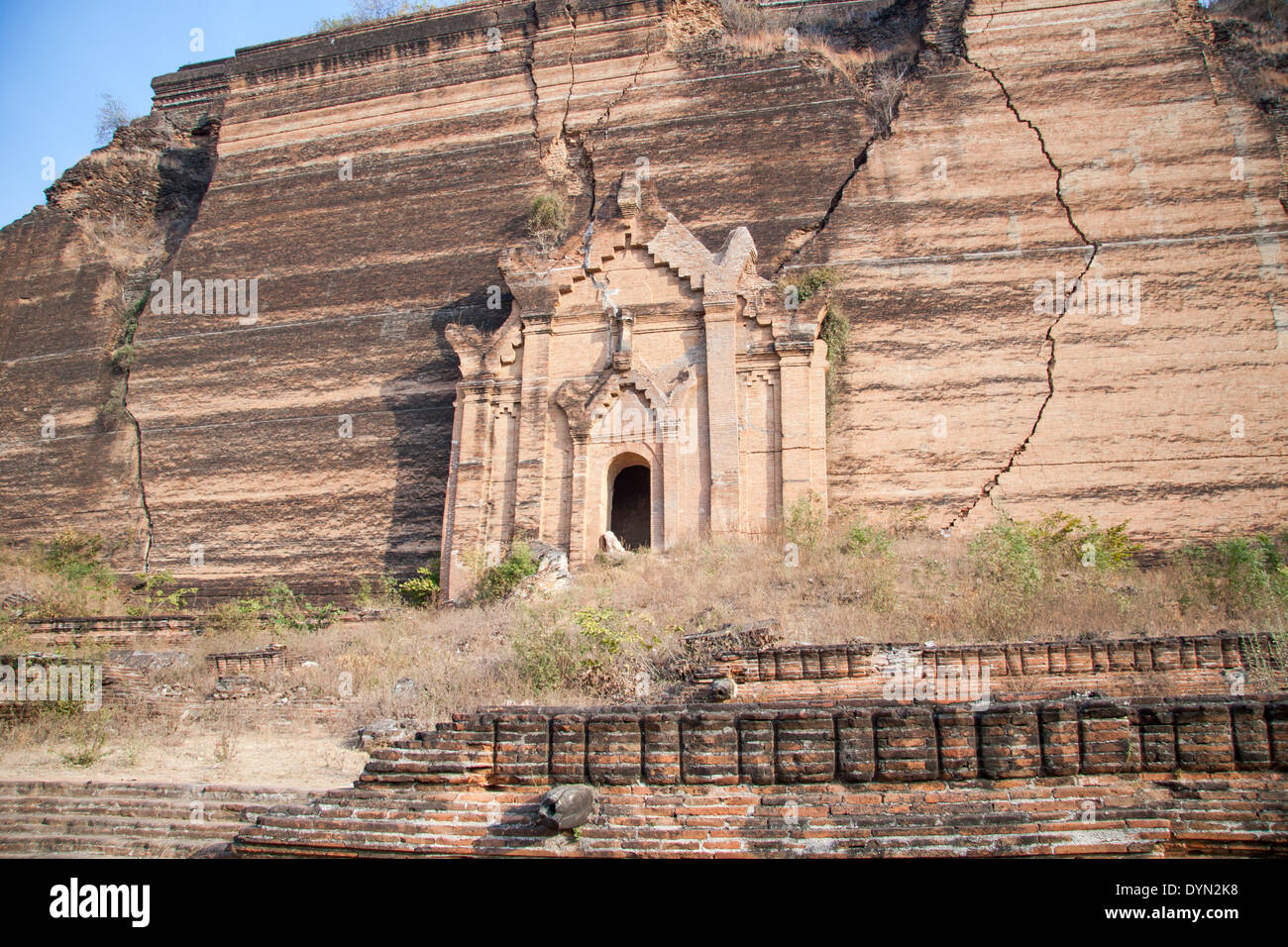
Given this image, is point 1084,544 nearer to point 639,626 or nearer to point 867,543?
point 867,543

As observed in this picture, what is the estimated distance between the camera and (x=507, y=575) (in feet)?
42.7

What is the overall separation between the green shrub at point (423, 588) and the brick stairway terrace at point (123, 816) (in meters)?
7.15

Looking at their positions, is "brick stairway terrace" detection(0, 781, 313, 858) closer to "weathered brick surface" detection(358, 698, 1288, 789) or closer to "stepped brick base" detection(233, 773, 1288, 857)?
"stepped brick base" detection(233, 773, 1288, 857)

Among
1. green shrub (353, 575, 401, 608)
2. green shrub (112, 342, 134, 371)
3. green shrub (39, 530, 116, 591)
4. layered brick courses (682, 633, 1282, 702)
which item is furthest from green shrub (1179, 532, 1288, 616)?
green shrub (112, 342, 134, 371)

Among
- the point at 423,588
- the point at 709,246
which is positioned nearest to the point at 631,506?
Answer: the point at 423,588

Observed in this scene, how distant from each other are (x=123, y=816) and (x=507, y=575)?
677 centimetres

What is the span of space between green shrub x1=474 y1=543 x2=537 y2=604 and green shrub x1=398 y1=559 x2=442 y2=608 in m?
1.08

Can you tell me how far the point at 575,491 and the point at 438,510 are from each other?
2888mm

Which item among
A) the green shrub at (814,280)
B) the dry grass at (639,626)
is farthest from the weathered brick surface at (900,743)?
the green shrub at (814,280)

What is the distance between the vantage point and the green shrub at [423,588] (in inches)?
558

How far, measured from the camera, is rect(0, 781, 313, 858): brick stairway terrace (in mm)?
6074

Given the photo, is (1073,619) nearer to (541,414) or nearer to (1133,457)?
(1133,457)

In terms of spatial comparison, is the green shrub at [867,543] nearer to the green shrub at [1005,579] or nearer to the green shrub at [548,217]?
the green shrub at [1005,579]

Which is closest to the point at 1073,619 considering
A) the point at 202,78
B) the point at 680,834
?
the point at 680,834
